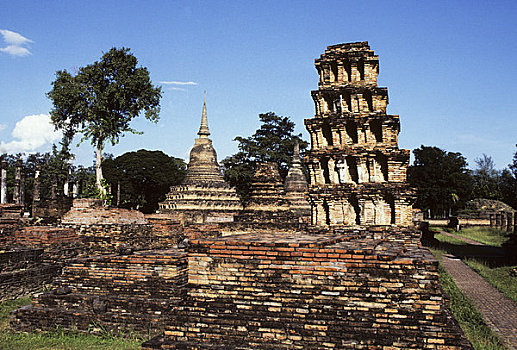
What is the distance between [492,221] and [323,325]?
44.2 meters

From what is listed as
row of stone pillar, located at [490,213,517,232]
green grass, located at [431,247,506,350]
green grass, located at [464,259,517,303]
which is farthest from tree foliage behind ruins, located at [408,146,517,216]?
green grass, located at [431,247,506,350]

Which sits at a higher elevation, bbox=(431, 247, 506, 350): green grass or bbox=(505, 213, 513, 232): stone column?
bbox=(505, 213, 513, 232): stone column

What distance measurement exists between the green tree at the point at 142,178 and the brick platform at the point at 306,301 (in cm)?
4478

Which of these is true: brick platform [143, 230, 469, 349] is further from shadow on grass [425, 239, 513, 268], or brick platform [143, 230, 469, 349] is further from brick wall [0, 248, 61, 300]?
shadow on grass [425, 239, 513, 268]

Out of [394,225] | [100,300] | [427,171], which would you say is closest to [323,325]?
[100,300]

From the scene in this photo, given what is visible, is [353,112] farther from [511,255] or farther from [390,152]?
[511,255]

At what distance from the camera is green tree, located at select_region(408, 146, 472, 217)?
53.0 meters

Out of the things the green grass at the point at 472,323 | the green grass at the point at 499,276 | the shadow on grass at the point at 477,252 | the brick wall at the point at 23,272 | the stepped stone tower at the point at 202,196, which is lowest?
the shadow on grass at the point at 477,252

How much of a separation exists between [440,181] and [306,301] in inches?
2084

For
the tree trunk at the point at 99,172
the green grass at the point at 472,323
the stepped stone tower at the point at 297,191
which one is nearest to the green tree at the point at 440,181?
the stepped stone tower at the point at 297,191

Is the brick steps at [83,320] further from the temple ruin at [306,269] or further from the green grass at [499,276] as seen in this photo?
the green grass at [499,276]

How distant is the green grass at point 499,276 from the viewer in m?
12.7

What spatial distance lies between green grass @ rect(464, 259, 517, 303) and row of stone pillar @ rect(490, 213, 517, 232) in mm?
22142

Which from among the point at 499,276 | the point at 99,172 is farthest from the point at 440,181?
the point at 99,172
